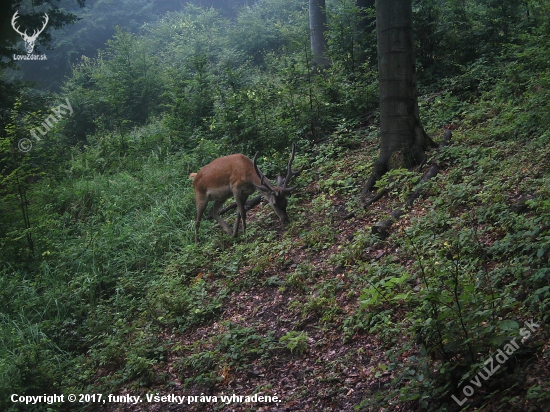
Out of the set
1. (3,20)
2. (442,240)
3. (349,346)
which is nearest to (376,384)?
(349,346)

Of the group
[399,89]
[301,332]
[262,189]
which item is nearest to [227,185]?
[262,189]

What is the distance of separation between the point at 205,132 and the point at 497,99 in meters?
7.49

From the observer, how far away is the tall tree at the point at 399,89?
866 centimetres

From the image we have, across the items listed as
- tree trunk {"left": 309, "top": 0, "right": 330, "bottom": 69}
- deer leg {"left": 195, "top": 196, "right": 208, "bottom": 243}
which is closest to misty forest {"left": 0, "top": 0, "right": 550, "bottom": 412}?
deer leg {"left": 195, "top": 196, "right": 208, "bottom": 243}

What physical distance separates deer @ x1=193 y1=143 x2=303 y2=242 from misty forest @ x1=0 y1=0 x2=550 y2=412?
0.15 feet

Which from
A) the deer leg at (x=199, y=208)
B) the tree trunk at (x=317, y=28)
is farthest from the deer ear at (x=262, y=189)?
the tree trunk at (x=317, y=28)

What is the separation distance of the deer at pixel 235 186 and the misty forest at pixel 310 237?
0.04 metres

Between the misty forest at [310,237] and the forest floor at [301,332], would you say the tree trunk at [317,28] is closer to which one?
the misty forest at [310,237]

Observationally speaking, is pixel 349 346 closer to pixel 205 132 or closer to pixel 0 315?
pixel 0 315

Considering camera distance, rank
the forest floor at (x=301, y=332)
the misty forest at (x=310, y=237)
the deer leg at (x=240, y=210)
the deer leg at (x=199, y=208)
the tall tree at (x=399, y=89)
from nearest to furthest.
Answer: the misty forest at (x=310, y=237) < the forest floor at (x=301, y=332) < the tall tree at (x=399, y=89) < the deer leg at (x=240, y=210) < the deer leg at (x=199, y=208)

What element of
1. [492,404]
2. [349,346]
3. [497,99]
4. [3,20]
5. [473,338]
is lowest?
[349,346]

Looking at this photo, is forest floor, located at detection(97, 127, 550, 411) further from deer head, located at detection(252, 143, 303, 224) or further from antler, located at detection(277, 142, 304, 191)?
antler, located at detection(277, 142, 304, 191)

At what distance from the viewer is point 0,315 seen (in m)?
8.65

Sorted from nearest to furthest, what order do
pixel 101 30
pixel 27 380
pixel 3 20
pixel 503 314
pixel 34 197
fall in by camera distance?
1. pixel 3 20
2. pixel 503 314
3. pixel 27 380
4. pixel 34 197
5. pixel 101 30
